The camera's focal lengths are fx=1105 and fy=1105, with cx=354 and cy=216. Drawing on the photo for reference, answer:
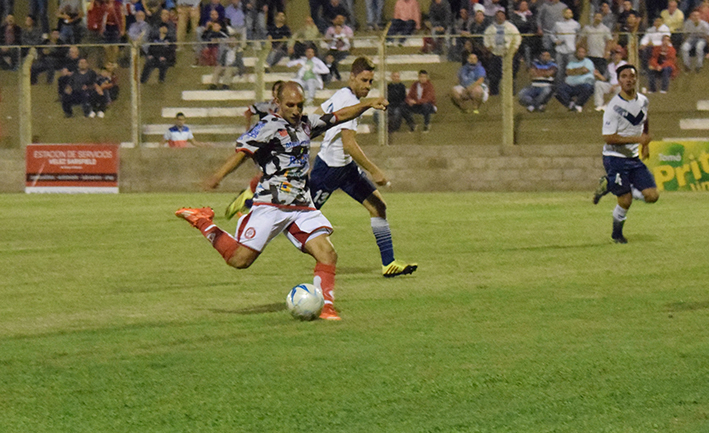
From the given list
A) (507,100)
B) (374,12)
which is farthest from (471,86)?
(374,12)

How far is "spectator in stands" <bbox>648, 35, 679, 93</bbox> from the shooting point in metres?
21.5

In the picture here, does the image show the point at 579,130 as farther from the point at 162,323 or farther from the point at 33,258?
the point at 162,323

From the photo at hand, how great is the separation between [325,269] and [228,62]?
15.7 metres

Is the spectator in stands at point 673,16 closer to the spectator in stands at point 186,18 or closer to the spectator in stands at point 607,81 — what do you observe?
the spectator in stands at point 607,81

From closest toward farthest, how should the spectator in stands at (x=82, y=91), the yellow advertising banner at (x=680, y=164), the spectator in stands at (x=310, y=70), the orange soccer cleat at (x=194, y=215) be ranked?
1. the orange soccer cleat at (x=194, y=215)
2. the yellow advertising banner at (x=680, y=164)
3. the spectator in stands at (x=310, y=70)
4. the spectator in stands at (x=82, y=91)

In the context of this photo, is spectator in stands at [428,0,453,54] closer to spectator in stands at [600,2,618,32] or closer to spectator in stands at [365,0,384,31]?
spectator in stands at [365,0,384,31]

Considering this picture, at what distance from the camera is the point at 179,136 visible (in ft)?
79.2

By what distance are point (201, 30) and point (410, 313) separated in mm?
18376

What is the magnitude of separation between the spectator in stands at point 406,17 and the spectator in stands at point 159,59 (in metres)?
5.11

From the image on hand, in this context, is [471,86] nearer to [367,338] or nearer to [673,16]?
[673,16]

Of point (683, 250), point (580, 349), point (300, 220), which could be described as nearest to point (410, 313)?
point (300, 220)

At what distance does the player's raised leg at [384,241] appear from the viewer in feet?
34.5

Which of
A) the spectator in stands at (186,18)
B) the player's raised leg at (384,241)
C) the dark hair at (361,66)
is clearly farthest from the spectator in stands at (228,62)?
the dark hair at (361,66)

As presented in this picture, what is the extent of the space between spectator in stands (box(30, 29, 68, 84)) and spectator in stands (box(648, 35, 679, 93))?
12.2m
